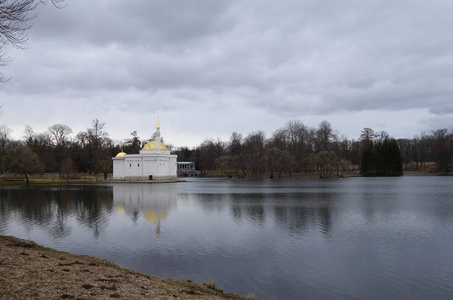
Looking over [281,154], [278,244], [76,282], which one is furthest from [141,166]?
[76,282]

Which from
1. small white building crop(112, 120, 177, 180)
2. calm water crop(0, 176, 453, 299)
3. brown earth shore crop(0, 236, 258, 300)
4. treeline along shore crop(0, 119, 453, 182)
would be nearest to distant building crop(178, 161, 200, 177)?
treeline along shore crop(0, 119, 453, 182)

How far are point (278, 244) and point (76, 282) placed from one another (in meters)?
8.68

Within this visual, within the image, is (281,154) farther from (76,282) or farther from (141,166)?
(76,282)

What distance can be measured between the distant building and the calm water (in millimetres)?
92753

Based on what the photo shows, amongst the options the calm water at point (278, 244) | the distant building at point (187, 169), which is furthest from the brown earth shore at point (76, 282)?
the distant building at point (187, 169)

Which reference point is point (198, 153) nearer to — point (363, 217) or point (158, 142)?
point (158, 142)

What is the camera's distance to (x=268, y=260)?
12.6 metres

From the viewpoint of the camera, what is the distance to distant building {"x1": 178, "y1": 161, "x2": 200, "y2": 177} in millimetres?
119000

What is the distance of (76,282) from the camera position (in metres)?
8.02

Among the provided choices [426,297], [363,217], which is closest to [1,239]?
[426,297]

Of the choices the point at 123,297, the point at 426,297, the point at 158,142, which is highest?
the point at 158,142

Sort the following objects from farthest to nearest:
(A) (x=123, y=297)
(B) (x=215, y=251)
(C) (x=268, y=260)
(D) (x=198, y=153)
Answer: (D) (x=198, y=153) → (B) (x=215, y=251) → (C) (x=268, y=260) → (A) (x=123, y=297)

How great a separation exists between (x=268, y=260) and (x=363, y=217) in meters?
10.9

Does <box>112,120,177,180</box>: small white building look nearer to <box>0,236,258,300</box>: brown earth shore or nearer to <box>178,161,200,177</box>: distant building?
<box>178,161,200,177</box>: distant building
